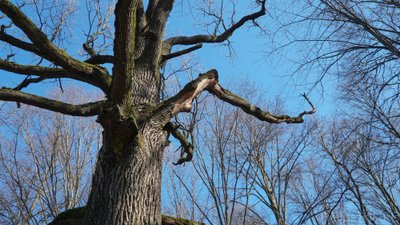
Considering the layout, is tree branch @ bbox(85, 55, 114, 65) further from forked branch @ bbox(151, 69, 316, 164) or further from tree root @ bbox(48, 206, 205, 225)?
tree root @ bbox(48, 206, 205, 225)

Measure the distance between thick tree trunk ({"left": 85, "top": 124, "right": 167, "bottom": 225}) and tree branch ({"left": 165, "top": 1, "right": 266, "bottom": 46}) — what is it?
2.12 m

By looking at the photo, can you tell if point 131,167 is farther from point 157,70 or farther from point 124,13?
point 157,70

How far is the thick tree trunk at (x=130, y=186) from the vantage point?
233 centimetres

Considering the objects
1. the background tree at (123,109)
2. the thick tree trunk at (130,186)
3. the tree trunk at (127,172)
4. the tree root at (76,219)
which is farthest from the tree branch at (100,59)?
the tree root at (76,219)

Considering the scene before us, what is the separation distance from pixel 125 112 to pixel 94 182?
2.00 ft

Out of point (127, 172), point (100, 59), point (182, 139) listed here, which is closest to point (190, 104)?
point (182, 139)

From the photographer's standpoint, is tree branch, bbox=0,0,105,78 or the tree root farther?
the tree root

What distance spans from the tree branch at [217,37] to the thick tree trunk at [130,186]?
6.96 ft

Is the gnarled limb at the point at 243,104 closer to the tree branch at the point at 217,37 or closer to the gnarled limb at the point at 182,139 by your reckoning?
the gnarled limb at the point at 182,139

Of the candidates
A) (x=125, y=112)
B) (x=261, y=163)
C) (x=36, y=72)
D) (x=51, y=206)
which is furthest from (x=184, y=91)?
(x=51, y=206)

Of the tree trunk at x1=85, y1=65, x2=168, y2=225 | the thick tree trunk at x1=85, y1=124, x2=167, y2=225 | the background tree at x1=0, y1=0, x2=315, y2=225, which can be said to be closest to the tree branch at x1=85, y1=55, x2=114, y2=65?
the background tree at x1=0, y1=0, x2=315, y2=225

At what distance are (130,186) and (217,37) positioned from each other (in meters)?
2.97

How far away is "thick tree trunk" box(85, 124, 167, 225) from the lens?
233cm

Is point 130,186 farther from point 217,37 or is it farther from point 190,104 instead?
point 217,37
